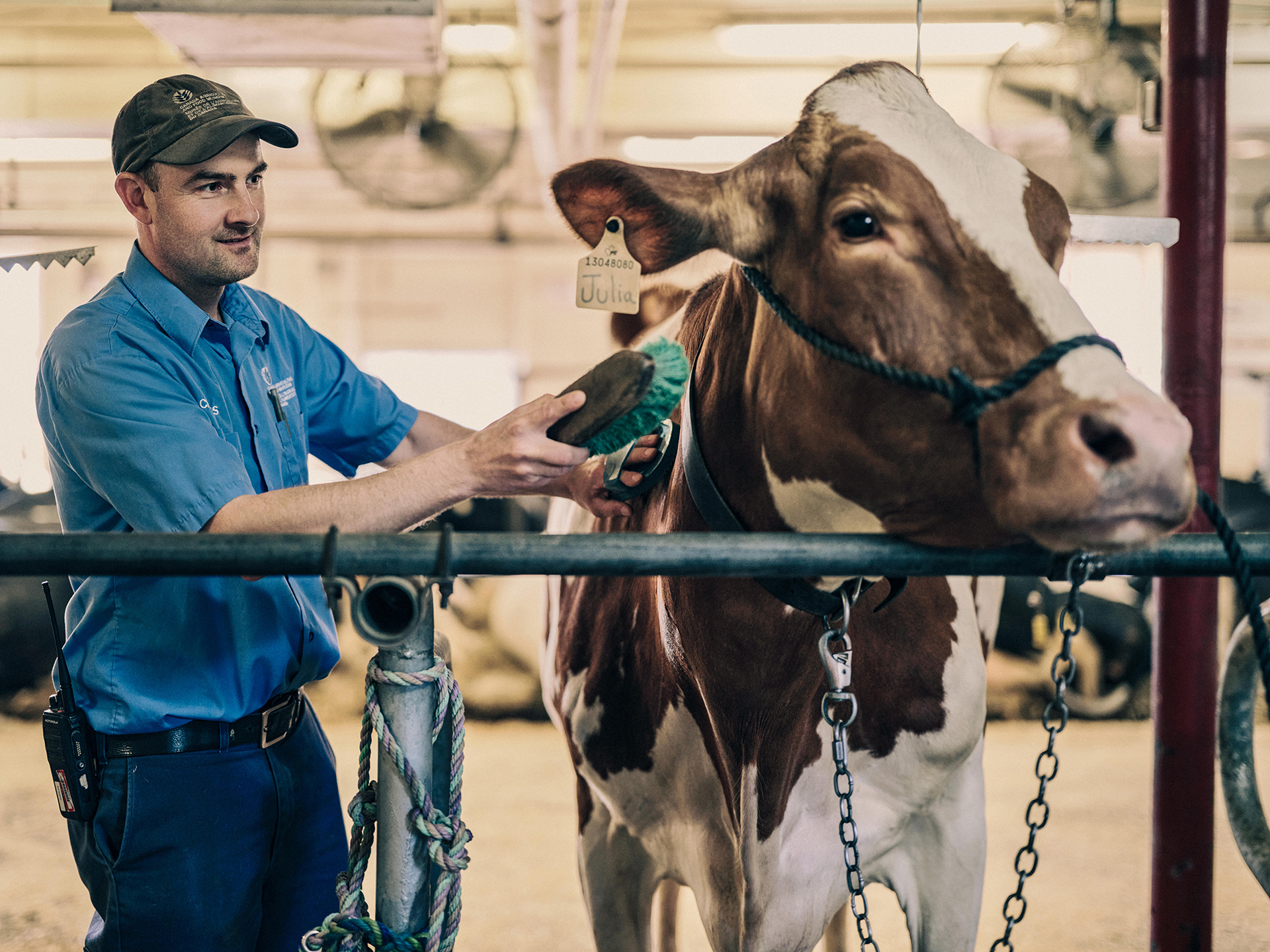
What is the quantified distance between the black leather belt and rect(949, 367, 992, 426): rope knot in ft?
3.72

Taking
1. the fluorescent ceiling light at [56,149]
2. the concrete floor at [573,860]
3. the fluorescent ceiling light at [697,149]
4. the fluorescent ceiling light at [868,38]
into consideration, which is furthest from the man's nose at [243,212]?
A: the fluorescent ceiling light at [56,149]

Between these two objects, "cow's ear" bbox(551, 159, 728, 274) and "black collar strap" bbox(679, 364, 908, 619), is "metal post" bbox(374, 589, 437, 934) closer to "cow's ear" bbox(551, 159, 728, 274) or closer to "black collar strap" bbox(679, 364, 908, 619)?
"black collar strap" bbox(679, 364, 908, 619)

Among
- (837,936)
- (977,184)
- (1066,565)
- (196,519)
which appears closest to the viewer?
(1066,565)

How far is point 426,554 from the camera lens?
940 mm

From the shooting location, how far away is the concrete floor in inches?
133

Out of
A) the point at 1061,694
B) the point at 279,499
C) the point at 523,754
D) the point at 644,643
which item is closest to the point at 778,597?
→ the point at 1061,694

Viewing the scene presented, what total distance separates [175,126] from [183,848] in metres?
1.07

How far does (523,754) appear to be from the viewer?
5.47 m

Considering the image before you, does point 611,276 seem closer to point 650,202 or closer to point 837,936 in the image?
point 650,202

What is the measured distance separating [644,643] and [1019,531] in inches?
36.4

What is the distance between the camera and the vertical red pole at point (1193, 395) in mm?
2316

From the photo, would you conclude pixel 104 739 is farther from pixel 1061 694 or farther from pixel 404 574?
pixel 1061 694

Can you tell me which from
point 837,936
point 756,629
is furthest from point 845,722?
point 837,936

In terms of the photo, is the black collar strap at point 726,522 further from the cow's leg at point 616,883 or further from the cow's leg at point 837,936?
the cow's leg at point 837,936
